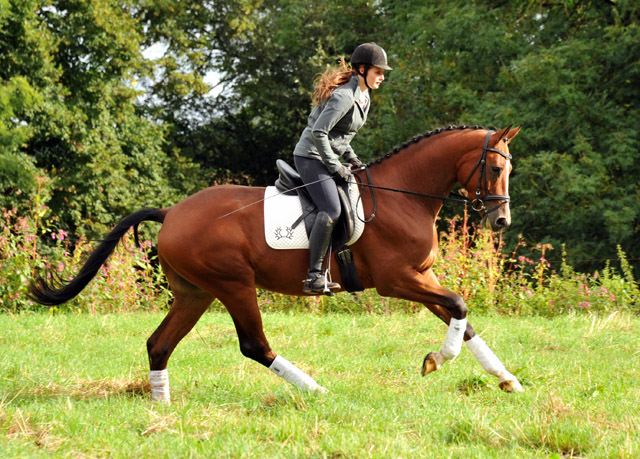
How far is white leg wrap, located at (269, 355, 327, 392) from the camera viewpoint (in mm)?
5840

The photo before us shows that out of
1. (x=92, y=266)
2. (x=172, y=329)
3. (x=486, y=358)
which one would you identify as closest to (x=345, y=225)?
(x=486, y=358)

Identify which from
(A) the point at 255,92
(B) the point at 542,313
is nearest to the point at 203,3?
(A) the point at 255,92

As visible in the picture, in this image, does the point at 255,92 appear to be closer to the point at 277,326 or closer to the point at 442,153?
the point at 277,326

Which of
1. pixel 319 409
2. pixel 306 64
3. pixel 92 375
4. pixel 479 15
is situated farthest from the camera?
pixel 306 64

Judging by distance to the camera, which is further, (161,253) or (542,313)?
(542,313)

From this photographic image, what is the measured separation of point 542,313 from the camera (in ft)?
37.6

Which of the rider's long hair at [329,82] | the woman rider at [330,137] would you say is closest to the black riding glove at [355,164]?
the woman rider at [330,137]

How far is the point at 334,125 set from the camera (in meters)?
6.07

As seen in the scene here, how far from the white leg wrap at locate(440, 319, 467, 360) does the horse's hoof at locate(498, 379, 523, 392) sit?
51 cm

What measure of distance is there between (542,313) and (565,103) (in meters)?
9.90

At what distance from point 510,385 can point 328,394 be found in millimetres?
1515

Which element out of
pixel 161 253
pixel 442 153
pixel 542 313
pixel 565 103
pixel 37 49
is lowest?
pixel 542 313

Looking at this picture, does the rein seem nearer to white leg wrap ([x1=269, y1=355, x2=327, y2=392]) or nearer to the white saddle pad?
the white saddle pad

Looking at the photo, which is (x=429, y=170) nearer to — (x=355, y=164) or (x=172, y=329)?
(x=355, y=164)
